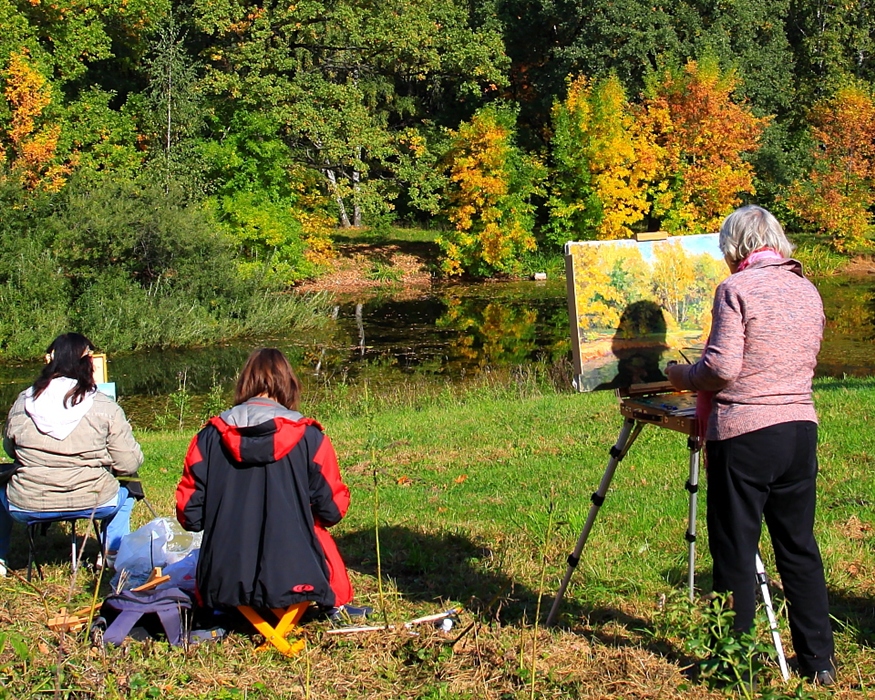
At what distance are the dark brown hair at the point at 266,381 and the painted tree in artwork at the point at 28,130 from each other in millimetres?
23122

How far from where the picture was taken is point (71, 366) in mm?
5273

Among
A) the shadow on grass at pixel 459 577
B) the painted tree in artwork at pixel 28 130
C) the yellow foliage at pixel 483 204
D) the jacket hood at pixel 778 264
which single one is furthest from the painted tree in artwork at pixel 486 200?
the jacket hood at pixel 778 264

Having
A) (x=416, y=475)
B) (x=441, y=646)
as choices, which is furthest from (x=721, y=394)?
(x=416, y=475)

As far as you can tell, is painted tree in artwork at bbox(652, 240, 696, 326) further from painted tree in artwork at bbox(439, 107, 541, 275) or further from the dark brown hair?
painted tree in artwork at bbox(439, 107, 541, 275)

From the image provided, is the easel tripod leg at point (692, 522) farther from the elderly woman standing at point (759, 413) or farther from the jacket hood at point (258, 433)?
the jacket hood at point (258, 433)

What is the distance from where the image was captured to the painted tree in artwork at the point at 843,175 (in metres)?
34.6

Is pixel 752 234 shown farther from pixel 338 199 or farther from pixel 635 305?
pixel 338 199

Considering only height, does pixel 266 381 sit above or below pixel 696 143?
below

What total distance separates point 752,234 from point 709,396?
632mm

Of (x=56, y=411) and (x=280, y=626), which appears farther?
(x=56, y=411)

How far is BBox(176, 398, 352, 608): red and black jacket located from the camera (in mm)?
4168

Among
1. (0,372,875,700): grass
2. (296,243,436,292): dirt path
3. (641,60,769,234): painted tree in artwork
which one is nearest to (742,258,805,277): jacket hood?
(0,372,875,700): grass

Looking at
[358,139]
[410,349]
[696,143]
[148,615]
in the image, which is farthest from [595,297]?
[696,143]

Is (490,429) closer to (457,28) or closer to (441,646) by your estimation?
(441,646)
